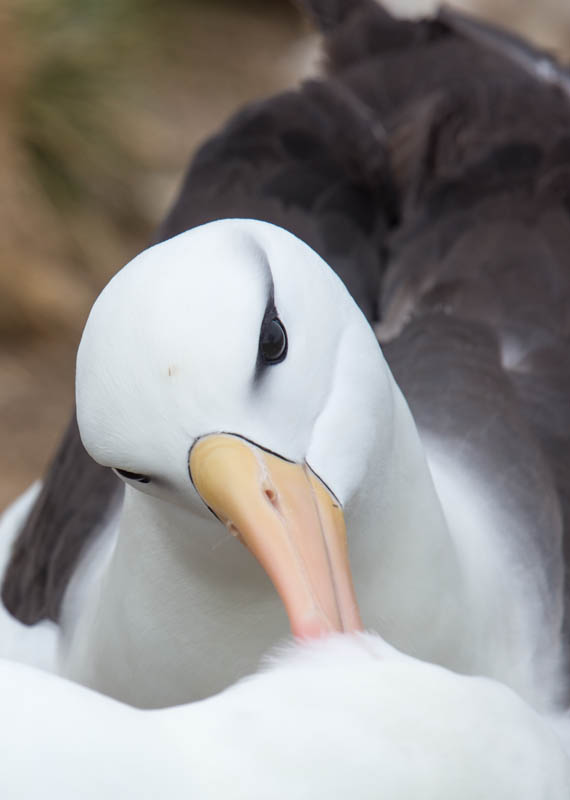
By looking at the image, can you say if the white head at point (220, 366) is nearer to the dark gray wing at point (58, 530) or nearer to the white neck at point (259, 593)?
the white neck at point (259, 593)

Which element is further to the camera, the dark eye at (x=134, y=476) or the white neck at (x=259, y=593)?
the white neck at (x=259, y=593)

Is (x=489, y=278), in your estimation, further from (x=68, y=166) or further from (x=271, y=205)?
(x=68, y=166)

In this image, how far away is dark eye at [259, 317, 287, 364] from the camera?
1954 millimetres

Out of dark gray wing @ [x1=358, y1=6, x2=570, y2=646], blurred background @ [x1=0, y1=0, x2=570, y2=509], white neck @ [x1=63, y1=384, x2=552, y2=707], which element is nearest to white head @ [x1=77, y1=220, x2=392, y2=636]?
white neck @ [x1=63, y1=384, x2=552, y2=707]

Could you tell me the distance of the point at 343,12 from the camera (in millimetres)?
4465

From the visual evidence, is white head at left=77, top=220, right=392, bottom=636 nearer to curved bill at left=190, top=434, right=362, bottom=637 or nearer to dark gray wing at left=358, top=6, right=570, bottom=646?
curved bill at left=190, top=434, right=362, bottom=637

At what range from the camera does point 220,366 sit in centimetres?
189

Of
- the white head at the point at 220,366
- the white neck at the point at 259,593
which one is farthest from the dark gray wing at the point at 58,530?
the white head at the point at 220,366

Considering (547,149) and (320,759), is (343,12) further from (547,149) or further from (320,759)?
(320,759)

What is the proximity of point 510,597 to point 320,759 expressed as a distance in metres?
1.26

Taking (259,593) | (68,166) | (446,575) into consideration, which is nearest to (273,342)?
(259,593)

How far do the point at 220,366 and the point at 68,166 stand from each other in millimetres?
4044

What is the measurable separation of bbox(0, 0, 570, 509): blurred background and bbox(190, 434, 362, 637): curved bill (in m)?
3.29

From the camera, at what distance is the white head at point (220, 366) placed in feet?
6.23
